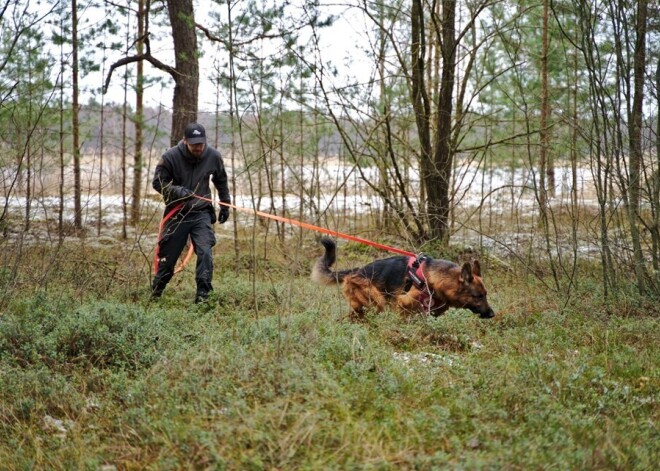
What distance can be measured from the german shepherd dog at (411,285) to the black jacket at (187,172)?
186 cm

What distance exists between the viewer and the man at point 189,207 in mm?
7730

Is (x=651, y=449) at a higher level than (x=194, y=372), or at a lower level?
lower

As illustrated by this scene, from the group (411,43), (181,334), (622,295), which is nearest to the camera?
(181,334)

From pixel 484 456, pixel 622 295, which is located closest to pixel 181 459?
pixel 484 456

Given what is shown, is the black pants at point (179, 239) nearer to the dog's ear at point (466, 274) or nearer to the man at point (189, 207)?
the man at point (189, 207)

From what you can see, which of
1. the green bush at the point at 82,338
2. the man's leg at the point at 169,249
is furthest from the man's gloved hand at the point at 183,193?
the green bush at the point at 82,338

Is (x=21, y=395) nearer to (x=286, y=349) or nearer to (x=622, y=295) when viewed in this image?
(x=286, y=349)

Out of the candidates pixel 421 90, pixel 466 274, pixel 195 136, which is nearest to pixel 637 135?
pixel 466 274

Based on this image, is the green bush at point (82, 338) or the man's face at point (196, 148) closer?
the green bush at point (82, 338)

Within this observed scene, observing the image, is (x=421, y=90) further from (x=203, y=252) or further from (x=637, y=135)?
(x=203, y=252)

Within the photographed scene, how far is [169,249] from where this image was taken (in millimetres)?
7961

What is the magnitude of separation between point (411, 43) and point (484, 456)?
28.3ft

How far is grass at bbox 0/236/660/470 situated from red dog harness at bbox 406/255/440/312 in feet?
1.67

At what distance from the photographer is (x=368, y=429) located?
3.82 meters
